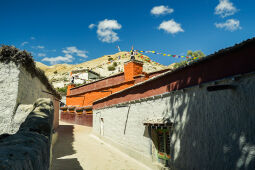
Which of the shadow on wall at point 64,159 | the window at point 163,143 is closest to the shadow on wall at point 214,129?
the window at point 163,143

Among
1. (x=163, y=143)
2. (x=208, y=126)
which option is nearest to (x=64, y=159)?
(x=163, y=143)

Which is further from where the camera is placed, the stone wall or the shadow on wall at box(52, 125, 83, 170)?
the shadow on wall at box(52, 125, 83, 170)

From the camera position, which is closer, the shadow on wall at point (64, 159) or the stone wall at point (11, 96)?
the stone wall at point (11, 96)

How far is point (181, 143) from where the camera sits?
19.2 ft

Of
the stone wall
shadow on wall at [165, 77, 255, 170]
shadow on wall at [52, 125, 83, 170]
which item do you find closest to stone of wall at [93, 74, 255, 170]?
shadow on wall at [165, 77, 255, 170]

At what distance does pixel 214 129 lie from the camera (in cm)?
467

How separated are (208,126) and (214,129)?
0.21 m

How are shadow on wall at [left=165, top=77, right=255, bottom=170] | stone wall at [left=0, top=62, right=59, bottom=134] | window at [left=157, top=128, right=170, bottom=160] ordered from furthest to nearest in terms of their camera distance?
window at [left=157, top=128, right=170, bottom=160], stone wall at [left=0, top=62, right=59, bottom=134], shadow on wall at [left=165, top=77, right=255, bottom=170]

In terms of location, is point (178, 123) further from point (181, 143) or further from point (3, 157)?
point (3, 157)

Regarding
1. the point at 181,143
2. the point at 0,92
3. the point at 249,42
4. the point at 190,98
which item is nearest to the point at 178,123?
the point at 181,143

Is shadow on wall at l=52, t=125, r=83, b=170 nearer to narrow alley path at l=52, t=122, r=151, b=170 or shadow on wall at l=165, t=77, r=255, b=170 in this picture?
narrow alley path at l=52, t=122, r=151, b=170

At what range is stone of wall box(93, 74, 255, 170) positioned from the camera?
393 cm

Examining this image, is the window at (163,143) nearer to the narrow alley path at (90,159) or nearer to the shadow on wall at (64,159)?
the narrow alley path at (90,159)

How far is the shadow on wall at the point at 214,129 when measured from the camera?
3.91m
